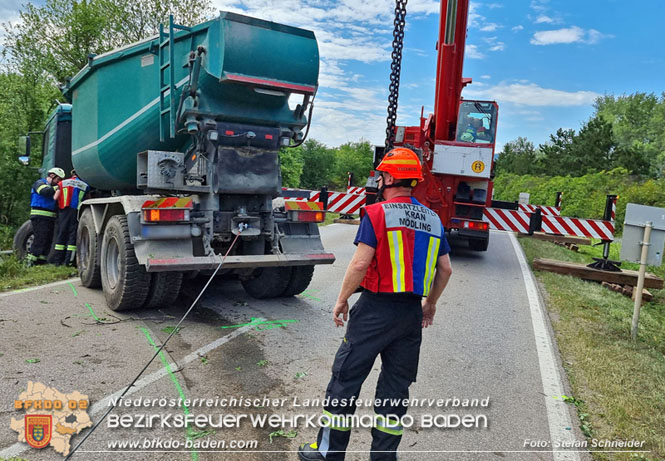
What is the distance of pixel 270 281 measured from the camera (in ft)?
22.3

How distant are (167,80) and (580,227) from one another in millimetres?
8805

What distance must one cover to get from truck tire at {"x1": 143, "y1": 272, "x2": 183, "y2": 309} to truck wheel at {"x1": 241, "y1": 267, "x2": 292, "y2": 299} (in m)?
1.15

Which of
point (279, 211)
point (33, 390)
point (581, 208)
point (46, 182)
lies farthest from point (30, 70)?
point (581, 208)

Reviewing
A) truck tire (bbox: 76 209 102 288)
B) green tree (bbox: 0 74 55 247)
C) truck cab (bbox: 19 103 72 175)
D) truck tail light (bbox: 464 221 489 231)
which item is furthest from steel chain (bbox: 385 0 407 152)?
green tree (bbox: 0 74 55 247)

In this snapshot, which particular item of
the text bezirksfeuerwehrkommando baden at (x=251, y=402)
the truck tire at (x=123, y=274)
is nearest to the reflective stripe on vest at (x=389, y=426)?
the text bezirksfeuerwehrkommando baden at (x=251, y=402)

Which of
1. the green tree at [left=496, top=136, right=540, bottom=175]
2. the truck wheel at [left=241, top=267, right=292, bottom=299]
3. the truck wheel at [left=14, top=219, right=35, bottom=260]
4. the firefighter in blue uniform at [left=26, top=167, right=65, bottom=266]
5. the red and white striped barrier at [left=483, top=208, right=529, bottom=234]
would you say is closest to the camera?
the truck wheel at [left=241, top=267, right=292, bottom=299]

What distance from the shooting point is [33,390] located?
12.3 feet

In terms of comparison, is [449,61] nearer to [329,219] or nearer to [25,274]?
[25,274]

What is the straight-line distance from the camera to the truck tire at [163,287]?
5793 mm

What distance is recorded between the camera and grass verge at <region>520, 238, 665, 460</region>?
3.77m

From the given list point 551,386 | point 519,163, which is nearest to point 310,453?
point 551,386

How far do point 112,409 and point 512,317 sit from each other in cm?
517

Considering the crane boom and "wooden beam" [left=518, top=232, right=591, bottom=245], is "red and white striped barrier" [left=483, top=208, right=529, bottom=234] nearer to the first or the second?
the crane boom

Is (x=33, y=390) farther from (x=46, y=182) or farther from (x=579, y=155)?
(x=579, y=155)
